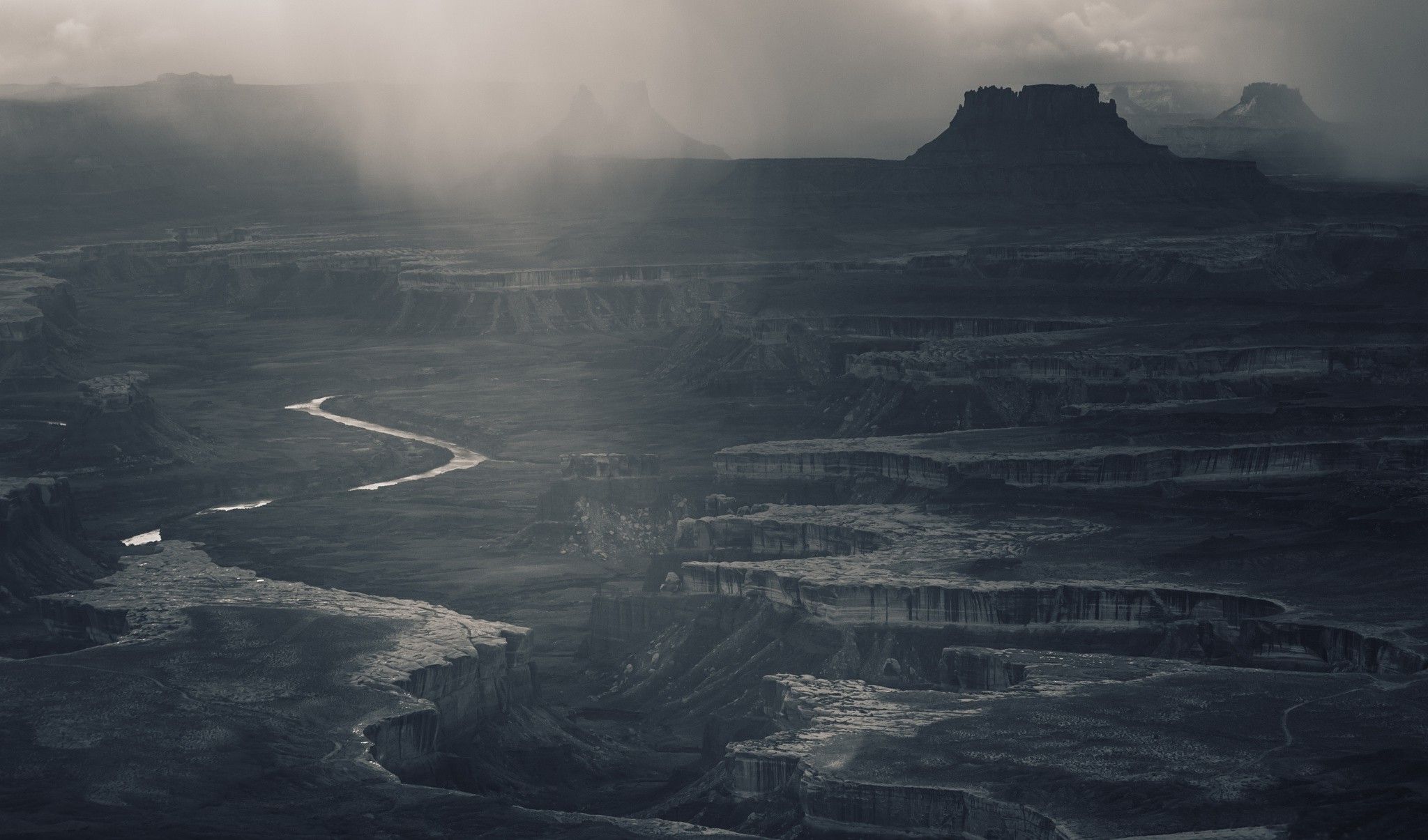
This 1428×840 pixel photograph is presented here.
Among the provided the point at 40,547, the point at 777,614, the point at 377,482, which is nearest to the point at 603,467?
the point at 377,482

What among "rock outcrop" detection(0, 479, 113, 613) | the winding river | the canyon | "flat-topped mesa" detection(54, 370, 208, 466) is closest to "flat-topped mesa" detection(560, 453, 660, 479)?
the canyon

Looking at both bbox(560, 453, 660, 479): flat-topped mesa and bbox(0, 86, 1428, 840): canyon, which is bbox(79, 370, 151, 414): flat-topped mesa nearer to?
bbox(0, 86, 1428, 840): canyon

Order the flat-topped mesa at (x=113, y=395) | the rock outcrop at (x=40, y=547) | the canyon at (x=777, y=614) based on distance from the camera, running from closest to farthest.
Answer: the canyon at (x=777, y=614)
the rock outcrop at (x=40, y=547)
the flat-topped mesa at (x=113, y=395)

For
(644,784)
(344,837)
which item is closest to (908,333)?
(644,784)

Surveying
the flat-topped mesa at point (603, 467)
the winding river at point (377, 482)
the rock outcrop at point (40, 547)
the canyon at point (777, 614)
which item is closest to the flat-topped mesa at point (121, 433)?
the canyon at point (777, 614)

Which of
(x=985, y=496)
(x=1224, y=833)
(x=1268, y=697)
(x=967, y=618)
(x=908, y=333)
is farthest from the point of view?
(x=908, y=333)

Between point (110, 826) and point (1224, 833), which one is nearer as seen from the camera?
point (1224, 833)

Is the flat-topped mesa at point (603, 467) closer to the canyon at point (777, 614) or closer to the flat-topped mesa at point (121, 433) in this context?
the canyon at point (777, 614)

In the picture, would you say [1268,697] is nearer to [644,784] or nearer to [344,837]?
[644,784]

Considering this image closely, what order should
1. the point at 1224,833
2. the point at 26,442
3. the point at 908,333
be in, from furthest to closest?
the point at 908,333, the point at 26,442, the point at 1224,833
